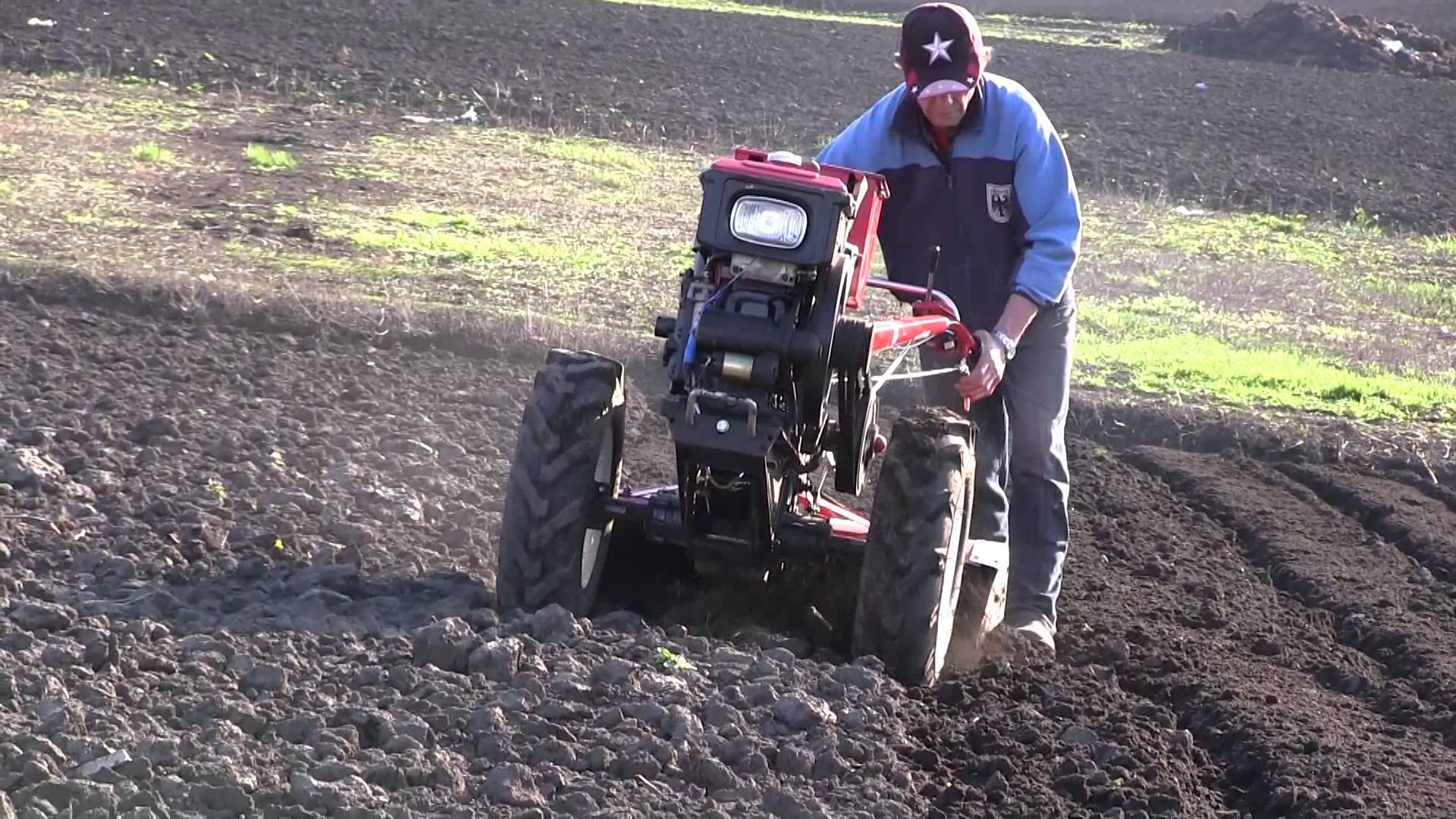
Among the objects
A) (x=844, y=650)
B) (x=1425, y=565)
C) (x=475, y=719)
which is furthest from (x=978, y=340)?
(x=1425, y=565)

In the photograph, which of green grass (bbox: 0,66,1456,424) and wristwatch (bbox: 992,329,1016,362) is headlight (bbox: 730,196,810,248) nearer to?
wristwatch (bbox: 992,329,1016,362)

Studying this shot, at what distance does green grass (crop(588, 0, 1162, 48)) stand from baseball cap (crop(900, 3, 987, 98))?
2219 cm

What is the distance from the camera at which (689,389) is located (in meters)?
5.61

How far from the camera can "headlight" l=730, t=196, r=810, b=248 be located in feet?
18.2

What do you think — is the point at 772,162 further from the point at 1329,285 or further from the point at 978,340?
the point at 1329,285

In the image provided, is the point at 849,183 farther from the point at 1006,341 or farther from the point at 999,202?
the point at 999,202

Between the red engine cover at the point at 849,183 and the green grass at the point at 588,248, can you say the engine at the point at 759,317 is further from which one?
the green grass at the point at 588,248

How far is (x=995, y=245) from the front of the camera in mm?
7156

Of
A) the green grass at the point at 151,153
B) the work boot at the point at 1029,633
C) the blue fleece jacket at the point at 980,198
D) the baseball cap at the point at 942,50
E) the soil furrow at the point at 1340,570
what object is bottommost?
the soil furrow at the point at 1340,570

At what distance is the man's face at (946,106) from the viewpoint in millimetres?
6668

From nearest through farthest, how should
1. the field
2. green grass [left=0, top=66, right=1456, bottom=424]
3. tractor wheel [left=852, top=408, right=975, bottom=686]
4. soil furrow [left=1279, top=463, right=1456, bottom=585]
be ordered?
the field < tractor wheel [left=852, top=408, right=975, bottom=686] < soil furrow [left=1279, top=463, right=1456, bottom=585] < green grass [left=0, top=66, right=1456, bottom=424]

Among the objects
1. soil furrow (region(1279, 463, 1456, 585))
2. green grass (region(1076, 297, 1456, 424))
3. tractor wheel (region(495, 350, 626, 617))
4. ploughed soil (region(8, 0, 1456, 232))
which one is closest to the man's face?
tractor wheel (region(495, 350, 626, 617))

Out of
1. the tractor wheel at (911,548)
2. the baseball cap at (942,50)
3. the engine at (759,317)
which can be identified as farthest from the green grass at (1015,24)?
the engine at (759,317)

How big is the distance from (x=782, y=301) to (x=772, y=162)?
0.44m
